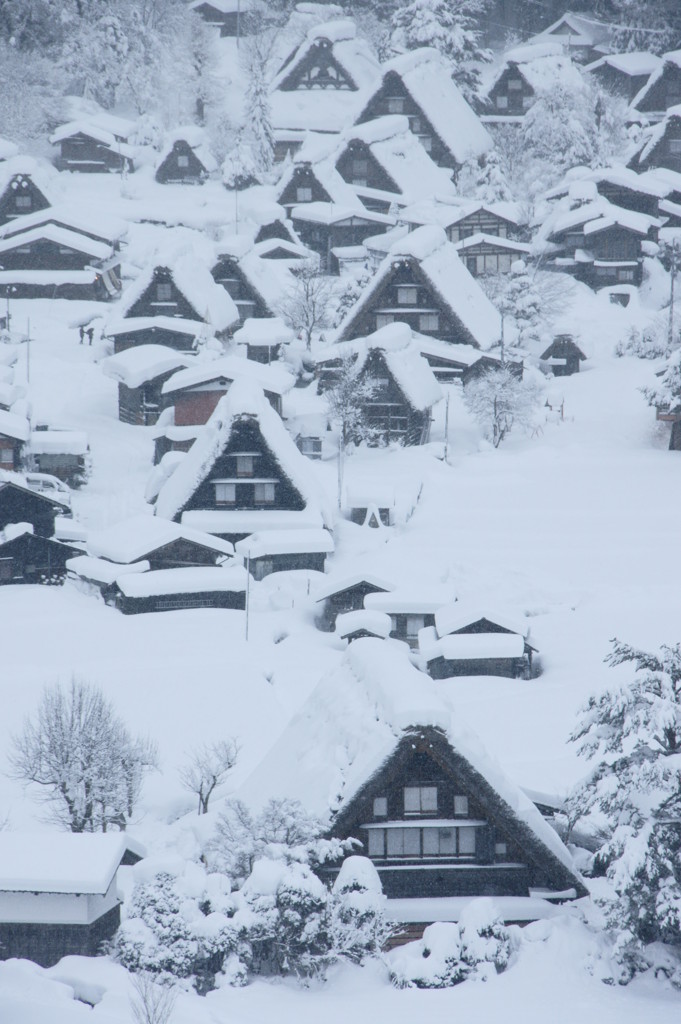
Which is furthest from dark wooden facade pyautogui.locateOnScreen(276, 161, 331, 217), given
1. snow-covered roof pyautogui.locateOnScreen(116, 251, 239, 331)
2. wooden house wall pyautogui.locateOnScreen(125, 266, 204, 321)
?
wooden house wall pyautogui.locateOnScreen(125, 266, 204, 321)

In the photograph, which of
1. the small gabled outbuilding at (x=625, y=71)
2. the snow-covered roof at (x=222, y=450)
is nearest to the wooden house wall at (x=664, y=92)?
the small gabled outbuilding at (x=625, y=71)

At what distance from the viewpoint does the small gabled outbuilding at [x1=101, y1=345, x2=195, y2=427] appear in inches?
1571

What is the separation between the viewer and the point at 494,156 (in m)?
57.6

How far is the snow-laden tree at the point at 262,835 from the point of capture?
14.0 meters

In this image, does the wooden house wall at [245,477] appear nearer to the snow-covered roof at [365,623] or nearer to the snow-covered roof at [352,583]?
the snow-covered roof at [352,583]

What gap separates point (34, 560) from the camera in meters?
31.2

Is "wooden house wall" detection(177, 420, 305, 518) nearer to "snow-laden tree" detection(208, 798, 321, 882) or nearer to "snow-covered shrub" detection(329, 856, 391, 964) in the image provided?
"snow-laden tree" detection(208, 798, 321, 882)

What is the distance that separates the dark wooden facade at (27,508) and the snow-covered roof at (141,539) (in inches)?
58.9

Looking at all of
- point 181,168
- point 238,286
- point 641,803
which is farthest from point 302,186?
point 641,803

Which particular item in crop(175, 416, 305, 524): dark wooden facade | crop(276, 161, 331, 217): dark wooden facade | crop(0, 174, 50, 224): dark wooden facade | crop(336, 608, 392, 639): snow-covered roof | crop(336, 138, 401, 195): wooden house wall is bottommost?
crop(336, 608, 392, 639): snow-covered roof

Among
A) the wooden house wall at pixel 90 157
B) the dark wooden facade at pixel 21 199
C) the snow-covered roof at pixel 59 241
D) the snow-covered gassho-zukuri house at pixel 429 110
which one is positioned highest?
the snow-covered gassho-zukuri house at pixel 429 110

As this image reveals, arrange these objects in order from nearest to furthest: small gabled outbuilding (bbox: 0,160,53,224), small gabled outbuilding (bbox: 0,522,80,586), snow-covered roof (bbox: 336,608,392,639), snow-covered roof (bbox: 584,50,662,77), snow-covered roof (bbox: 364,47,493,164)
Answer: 1. snow-covered roof (bbox: 336,608,392,639)
2. small gabled outbuilding (bbox: 0,522,80,586)
3. small gabled outbuilding (bbox: 0,160,53,224)
4. snow-covered roof (bbox: 364,47,493,164)
5. snow-covered roof (bbox: 584,50,662,77)

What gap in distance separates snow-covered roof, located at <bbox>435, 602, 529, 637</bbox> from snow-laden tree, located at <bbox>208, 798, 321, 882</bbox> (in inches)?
480

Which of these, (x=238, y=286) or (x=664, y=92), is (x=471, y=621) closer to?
(x=238, y=286)
